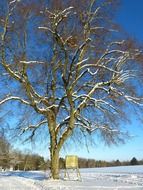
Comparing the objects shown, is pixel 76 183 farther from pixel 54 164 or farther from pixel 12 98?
pixel 12 98

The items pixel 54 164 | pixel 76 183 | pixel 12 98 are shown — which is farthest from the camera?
pixel 12 98

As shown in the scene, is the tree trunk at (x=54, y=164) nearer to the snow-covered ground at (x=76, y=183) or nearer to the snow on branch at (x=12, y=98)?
the snow-covered ground at (x=76, y=183)

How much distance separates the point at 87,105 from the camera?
22.5 metres

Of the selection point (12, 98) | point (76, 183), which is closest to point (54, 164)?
point (76, 183)

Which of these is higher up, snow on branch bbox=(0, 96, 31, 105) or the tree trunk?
snow on branch bbox=(0, 96, 31, 105)

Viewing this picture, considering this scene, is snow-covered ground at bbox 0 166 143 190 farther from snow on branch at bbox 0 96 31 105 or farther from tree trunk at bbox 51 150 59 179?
snow on branch at bbox 0 96 31 105

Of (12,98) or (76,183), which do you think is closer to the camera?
(76,183)

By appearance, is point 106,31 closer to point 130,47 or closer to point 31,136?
point 130,47

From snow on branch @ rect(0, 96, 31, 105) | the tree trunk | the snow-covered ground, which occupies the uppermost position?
snow on branch @ rect(0, 96, 31, 105)

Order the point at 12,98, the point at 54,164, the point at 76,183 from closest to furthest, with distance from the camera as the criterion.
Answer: the point at 76,183, the point at 54,164, the point at 12,98

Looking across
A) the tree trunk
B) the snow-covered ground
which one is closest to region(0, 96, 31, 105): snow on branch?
the tree trunk

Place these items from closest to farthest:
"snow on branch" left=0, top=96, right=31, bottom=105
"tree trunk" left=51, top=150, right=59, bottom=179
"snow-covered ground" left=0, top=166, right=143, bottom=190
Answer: "snow-covered ground" left=0, top=166, right=143, bottom=190
"tree trunk" left=51, top=150, right=59, bottom=179
"snow on branch" left=0, top=96, right=31, bottom=105

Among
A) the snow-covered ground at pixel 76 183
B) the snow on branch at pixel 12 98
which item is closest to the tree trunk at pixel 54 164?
the snow-covered ground at pixel 76 183

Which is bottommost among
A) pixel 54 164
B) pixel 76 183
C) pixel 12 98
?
pixel 76 183
